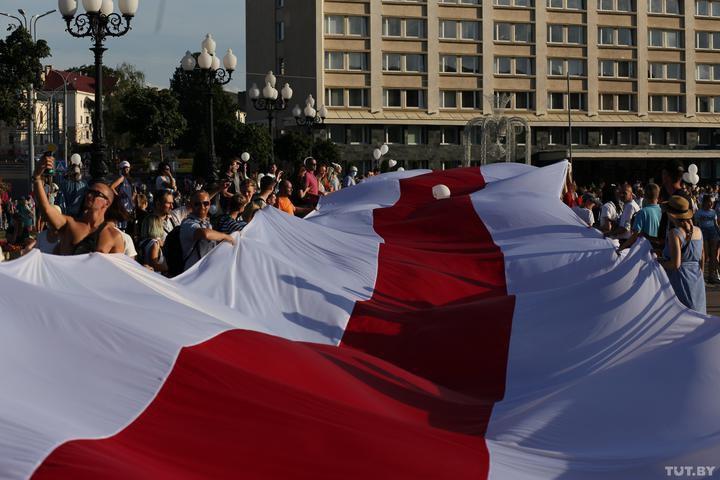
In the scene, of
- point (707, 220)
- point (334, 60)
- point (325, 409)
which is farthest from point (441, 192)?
point (334, 60)

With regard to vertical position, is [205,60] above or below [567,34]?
below

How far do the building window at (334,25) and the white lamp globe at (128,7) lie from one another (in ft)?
186

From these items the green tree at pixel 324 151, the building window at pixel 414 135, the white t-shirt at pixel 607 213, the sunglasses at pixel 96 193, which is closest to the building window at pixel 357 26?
the building window at pixel 414 135

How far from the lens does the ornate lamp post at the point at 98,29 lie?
→ 55.9 ft

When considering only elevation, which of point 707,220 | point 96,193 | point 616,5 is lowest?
point 707,220

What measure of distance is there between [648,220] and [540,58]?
68.0 metres

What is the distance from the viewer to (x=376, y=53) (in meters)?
75.2

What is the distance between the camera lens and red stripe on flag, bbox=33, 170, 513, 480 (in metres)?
4.59

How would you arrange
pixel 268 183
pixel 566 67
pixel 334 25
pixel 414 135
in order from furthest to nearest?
pixel 566 67 < pixel 414 135 < pixel 334 25 < pixel 268 183

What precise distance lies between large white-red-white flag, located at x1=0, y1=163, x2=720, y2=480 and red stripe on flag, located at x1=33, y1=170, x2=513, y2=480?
1cm

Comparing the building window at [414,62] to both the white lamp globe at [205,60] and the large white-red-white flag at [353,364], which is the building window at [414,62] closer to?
the white lamp globe at [205,60]

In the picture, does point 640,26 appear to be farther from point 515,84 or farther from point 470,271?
point 470,271

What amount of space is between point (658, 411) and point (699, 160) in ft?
261

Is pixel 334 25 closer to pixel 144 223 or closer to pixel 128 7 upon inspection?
pixel 128 7
